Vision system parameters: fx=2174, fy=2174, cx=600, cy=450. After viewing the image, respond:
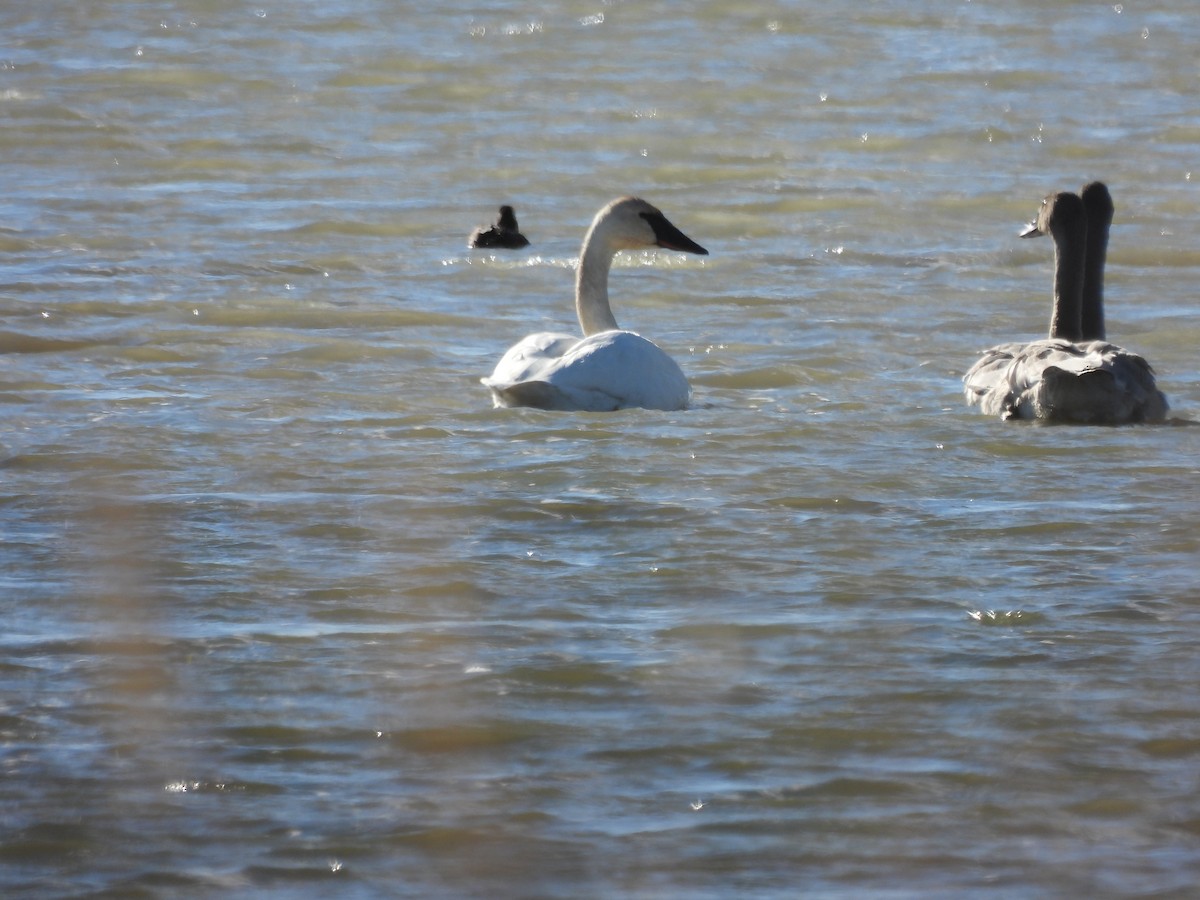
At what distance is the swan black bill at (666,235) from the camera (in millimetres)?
10688

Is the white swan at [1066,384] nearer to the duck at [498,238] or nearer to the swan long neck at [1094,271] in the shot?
the swan long neck at [1094,271]

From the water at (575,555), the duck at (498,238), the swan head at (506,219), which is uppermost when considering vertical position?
the swan head at (506,219)

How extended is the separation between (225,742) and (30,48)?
20.1m

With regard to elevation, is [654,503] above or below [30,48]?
below

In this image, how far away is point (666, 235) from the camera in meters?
10.8

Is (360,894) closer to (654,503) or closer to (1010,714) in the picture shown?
(1010,714)

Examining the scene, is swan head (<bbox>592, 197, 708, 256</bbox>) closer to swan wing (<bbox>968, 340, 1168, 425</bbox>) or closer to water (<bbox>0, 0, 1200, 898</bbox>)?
water (<bbox>0, 0, 1200, 898</bbox>)

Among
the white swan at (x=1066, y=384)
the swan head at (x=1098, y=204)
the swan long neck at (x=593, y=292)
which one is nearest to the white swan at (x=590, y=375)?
the swan long neck at (x=593, y=292)

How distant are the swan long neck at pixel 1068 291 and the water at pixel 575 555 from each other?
0.41 metres

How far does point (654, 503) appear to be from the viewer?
23.4 feet

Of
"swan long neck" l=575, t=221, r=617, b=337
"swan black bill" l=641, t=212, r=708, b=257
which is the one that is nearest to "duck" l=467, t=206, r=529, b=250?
"swan black bill" l=641, t=212, r=708, b=257

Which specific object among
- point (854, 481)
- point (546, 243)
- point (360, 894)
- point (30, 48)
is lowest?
point (360, 894)

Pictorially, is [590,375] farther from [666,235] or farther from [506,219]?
[506,219]

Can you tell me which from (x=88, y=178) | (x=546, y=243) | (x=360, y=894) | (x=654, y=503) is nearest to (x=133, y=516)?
(x=654, y=503)
